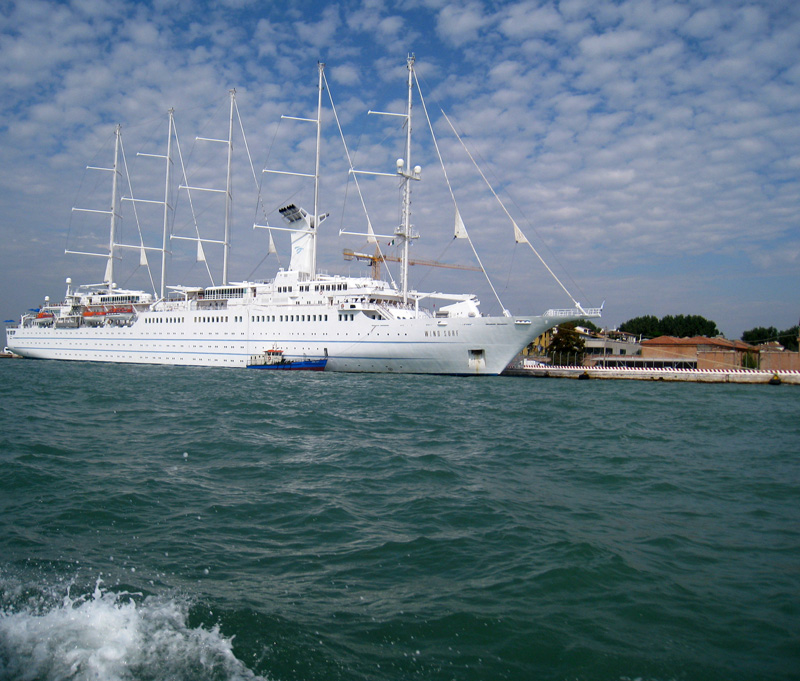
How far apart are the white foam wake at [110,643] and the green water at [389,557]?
18mm

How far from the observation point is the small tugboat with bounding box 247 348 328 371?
116ft

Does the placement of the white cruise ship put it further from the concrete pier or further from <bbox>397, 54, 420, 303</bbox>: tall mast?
the concrete pier

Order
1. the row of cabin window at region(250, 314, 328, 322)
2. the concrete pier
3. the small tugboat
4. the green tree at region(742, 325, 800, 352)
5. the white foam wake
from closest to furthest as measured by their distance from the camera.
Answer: the white foam wake → the small tugboat → the row of cabin window at region(250, 314, 328, 322) → the concrete pier → the green tree at region(742, 325, 800, 352)

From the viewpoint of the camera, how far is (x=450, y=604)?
457 cm

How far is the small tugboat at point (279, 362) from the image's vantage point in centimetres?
3541

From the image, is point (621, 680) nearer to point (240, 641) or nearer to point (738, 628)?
point (738, 628)

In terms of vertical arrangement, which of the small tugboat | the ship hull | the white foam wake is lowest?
the white foam wake

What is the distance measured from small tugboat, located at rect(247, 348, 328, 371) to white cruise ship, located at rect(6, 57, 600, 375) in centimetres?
37

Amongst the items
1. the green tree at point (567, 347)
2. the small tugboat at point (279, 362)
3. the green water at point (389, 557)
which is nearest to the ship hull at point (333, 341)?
the small tugboat at point (279, 362)

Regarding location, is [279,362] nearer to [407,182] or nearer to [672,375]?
[407,182]

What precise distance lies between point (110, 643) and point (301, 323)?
110 ft

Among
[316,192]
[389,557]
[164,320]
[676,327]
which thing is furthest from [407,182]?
[676,327]

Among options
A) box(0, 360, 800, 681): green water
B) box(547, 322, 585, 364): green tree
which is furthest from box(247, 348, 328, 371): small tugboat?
box(547, 322, 585, 364): green tree

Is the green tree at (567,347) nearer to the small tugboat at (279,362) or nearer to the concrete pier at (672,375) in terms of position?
the concrete pier at (672,375)
